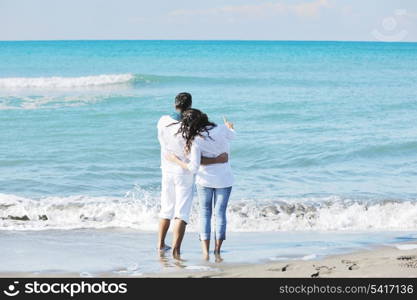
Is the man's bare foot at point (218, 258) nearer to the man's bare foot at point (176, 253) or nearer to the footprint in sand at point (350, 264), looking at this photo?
the man's bare foot at point (176, 253)

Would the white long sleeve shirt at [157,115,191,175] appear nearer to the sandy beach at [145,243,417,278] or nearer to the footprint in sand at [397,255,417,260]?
the sandy beach at [145,243,417,278]

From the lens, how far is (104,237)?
28.2 feet

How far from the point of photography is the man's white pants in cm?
721

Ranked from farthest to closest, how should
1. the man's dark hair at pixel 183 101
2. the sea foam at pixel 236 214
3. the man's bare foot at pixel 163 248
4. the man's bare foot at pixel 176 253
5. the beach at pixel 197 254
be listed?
the sea foam at pixel 236 214 → the man's bare foot at pixel 163 248 → the man's bare foot at pixel 176 253 → the man's dark hair at pixel 183 101 → the beach at pixel 197 254

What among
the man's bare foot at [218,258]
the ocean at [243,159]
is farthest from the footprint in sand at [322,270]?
the ocean at [243,159]

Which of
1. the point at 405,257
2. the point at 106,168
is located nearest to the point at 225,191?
the point at 405,257

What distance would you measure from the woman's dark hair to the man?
123mm

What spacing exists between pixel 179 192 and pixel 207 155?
0.52m

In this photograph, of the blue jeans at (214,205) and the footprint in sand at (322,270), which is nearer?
the footprint in sand at (322,270)

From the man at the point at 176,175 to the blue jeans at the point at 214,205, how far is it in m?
0.14

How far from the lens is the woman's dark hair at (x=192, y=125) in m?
6.95

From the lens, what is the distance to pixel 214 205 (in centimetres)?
728

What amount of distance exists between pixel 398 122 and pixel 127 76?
20414 mm

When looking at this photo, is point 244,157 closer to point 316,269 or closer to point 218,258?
point 218,258
